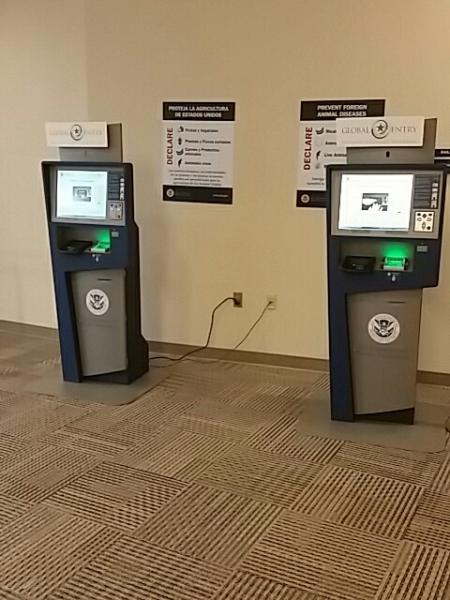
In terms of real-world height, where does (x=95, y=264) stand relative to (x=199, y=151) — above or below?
below

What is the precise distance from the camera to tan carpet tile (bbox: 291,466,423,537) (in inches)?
114

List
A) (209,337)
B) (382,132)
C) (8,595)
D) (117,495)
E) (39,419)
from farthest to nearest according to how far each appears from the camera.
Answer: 1. (209,337)
2. (39,419)
3. (382,132)
4. (117,495)
5. (8,595)

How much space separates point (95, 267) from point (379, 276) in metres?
1.86

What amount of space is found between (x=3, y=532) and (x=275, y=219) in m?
2.89

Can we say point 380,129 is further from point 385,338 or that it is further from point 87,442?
point 87,442

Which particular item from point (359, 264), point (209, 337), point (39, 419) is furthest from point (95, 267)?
point (359, 264)

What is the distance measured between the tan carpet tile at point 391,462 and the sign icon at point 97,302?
1861mm

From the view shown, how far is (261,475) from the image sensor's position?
331 cm

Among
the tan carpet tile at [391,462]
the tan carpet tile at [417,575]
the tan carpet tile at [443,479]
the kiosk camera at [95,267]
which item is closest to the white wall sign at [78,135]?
the kiosk camera at [95,267]

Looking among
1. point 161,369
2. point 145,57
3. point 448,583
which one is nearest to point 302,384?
point 161,369

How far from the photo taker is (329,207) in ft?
12.5

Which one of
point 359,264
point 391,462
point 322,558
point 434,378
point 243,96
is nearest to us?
point 322,558

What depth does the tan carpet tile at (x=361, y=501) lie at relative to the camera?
114 inches

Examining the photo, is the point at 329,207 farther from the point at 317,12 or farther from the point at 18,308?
the point at 18,308
